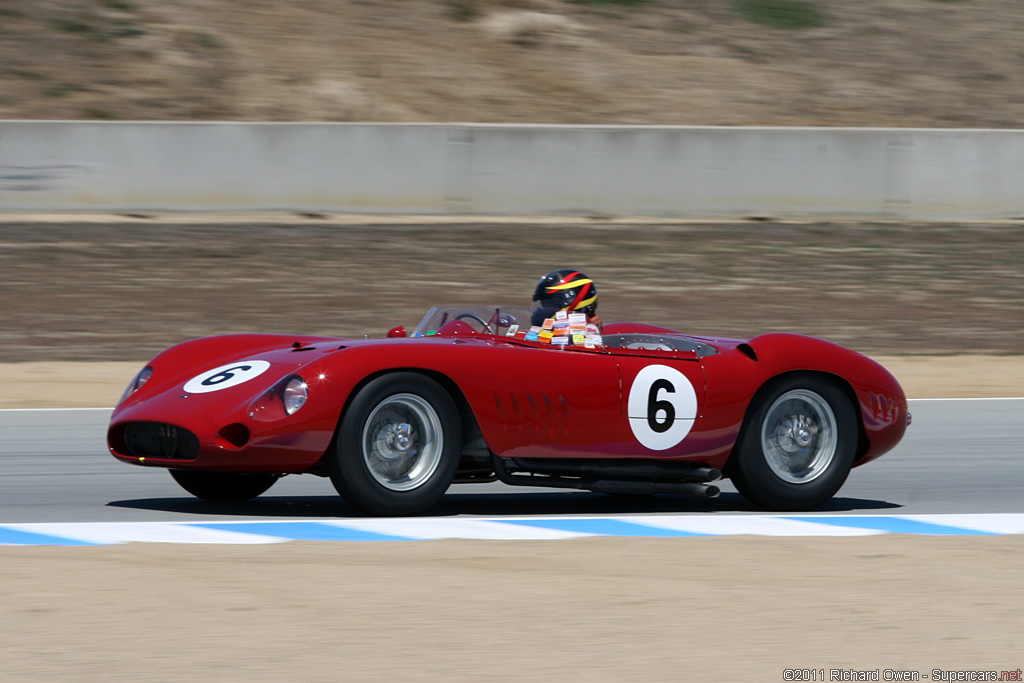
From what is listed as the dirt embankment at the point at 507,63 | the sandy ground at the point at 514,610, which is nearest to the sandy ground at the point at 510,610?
the sandy ground at the point at 514,610

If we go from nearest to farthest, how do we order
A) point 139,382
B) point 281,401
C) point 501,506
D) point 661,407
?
point 281,401, point 661,407, point 139,382, point 501,506

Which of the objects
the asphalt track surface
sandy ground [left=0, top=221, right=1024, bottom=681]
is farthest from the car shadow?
sandy ground [left=0, top=221, right=1024, bottom=681]

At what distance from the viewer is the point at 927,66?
1048 inches

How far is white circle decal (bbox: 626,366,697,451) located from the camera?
6277mm

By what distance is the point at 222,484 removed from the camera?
679 cm

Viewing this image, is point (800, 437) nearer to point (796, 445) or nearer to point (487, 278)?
point (796, 445)

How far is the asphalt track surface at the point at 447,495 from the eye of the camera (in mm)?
6535

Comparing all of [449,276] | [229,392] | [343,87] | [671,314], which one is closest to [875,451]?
[229,392]

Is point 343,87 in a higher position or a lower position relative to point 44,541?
higher

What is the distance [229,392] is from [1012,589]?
316cm

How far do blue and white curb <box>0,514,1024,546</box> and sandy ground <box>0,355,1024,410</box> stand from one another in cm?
447

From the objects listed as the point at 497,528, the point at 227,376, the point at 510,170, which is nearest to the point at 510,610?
the point at 497,528

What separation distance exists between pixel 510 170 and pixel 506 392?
1315 cm

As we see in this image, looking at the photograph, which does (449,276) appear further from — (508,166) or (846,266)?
(846,266)
